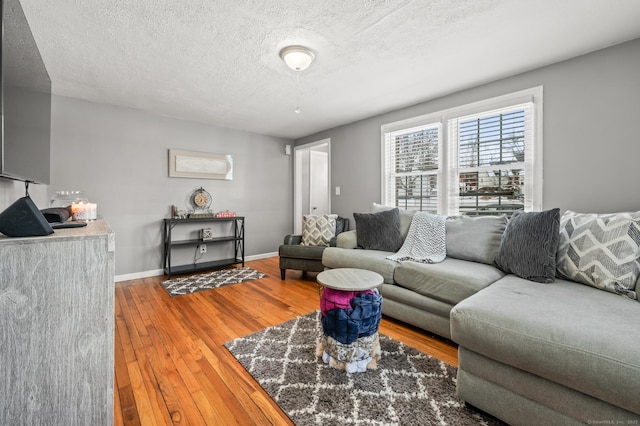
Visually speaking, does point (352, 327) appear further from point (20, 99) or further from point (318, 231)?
point (318, 231)

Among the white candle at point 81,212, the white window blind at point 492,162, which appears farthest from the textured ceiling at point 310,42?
the white candle at point 81,212

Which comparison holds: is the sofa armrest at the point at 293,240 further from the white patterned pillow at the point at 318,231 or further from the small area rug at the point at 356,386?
the small area rug at the point at 356,386

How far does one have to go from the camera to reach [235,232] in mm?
4469

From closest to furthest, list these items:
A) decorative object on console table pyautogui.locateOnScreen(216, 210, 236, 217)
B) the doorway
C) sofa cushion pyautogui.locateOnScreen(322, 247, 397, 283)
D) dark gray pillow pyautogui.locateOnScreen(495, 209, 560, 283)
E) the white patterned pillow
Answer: dark gray pillow pyautogui.locateOnScreen(495, 209, 560, 283) → sofa cushion pyautogui.locateOnScreen(322, 247, 397, 283) → the white patterned pillow → decorative object on console table pyautogui.locateOnScreen(216, 210, 236, 217) → the doorway

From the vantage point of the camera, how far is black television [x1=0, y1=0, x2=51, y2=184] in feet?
2.85

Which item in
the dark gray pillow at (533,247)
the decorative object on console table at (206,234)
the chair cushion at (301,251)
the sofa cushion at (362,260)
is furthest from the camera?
the decorative object on console table at (206,234)

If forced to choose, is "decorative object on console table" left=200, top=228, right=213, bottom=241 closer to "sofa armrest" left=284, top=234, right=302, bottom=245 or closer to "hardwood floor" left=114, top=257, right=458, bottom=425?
"hardwood floor" left=114, top=257, right=458, bottom=425

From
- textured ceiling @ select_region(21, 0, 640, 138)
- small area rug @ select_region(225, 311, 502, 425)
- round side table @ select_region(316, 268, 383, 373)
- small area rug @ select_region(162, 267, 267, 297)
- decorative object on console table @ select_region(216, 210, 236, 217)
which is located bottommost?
small area rug @ select_region(225, 311, 502, 425)

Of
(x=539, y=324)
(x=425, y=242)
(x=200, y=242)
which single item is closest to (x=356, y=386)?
(x=539, y=324)

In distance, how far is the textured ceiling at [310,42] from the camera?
1.75 metres

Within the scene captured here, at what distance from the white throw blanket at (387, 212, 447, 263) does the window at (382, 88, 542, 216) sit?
57 cm

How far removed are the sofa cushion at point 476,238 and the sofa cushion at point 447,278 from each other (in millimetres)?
94

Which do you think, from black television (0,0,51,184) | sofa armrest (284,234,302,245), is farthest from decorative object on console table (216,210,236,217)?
black television (0,0,51,184)

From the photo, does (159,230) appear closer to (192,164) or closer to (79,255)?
(192,164)
